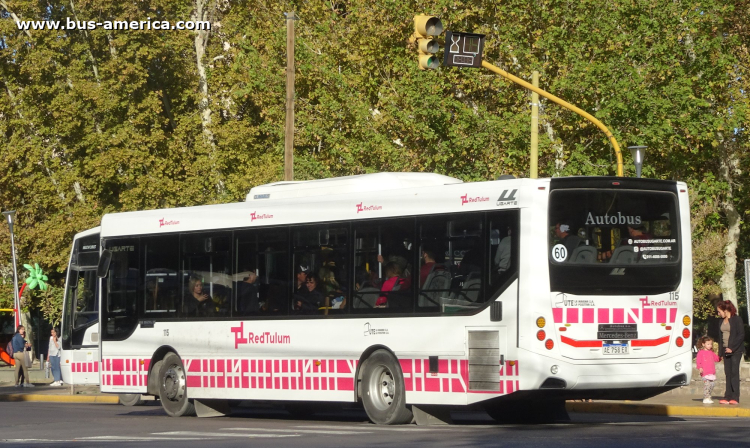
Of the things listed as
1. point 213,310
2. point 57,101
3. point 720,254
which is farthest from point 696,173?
point 213,310

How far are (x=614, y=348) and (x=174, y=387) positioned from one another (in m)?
7.62

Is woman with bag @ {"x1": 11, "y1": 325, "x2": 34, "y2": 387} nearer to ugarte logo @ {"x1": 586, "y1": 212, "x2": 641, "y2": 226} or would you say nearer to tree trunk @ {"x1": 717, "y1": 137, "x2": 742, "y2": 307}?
tree trunk @ {"x1": 717, "y1": 137, "x2": 742, "y2": 307}

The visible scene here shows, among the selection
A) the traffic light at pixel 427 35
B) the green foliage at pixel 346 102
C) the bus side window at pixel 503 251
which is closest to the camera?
the bus side window at pixel 503 251

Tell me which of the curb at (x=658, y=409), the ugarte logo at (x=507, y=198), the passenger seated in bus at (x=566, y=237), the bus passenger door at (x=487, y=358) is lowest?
the curb at (x=658, y=409)

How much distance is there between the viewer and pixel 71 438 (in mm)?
15828

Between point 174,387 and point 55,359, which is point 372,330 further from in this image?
point 55,359

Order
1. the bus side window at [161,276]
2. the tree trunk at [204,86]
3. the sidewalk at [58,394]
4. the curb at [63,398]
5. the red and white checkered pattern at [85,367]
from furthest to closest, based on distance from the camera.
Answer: the tree trunk at [204,86] < the sidewalk at [58,394] < the curb at [63,398] < the red and white checkered pattern at [85,367] < the bus side window at [161,276]

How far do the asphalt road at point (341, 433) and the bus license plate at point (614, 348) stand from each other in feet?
2.76

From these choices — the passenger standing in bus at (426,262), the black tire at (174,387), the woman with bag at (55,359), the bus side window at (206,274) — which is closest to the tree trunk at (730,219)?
the woman with bag at (55,359)

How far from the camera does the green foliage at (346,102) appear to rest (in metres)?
39.0

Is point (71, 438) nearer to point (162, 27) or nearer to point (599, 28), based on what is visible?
point (599, 28)

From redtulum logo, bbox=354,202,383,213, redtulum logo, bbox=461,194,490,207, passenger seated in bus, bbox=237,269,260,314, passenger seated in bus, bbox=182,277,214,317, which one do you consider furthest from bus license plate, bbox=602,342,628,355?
passenger seated in bus, bbox=182,277,214,317

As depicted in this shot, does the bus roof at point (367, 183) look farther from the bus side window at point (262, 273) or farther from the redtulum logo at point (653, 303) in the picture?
the redtulum logo at point (653, 303)

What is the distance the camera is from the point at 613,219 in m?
16.7
